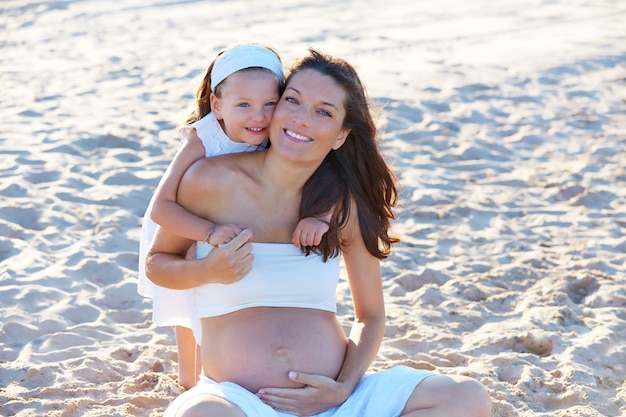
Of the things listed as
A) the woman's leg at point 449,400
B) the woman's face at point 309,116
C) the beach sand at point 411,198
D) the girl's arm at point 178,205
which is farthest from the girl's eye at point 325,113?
the beach sand at point 411,198

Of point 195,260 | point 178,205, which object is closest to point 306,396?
point 195,260

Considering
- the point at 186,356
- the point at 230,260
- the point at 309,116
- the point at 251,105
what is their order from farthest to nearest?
the point at 186,356
the point at 251,105
the point at 309,116
the point at 230,260

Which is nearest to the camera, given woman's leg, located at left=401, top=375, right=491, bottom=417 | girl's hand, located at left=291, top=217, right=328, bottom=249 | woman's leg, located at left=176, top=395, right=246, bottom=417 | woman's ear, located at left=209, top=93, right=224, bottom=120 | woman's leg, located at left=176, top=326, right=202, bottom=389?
woman's leg, located at left=176, top=395, right=246, bottom=417

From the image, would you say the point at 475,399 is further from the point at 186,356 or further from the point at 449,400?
the point at 186,356

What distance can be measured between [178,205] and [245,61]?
0.59 metres

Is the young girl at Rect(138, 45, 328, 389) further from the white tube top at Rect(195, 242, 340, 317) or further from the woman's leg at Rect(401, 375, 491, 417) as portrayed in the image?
the woman's leg at Rect(401, 375, 491, 417)

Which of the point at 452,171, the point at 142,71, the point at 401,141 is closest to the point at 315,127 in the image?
the point at 452,171

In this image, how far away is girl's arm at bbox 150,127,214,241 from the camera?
2.93 metres

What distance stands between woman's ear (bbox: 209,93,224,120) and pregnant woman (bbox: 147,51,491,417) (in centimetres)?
34

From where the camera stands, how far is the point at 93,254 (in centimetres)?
489

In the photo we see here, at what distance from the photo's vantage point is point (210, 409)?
2.62 metres

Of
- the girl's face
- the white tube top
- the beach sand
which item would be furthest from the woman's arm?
the beach sand

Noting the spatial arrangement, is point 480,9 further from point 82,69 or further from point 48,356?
point 48,356

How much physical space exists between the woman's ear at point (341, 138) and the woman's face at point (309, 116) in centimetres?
1
